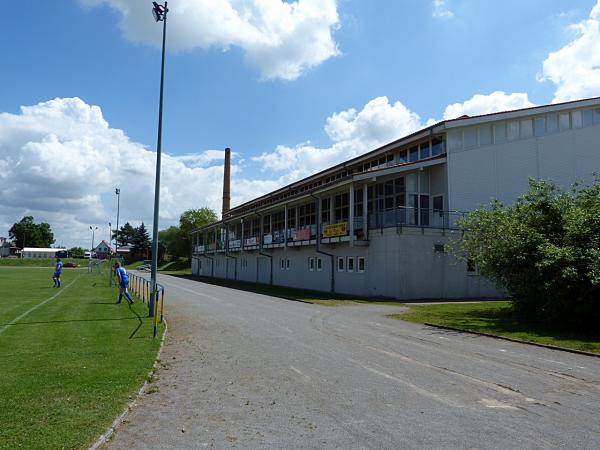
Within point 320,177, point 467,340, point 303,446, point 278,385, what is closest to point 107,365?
point 278,385

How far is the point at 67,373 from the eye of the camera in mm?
7203

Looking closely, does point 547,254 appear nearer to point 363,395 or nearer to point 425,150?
point 363,395

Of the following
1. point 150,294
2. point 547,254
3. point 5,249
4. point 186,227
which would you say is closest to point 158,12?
point 150,294

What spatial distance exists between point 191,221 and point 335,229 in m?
81.1

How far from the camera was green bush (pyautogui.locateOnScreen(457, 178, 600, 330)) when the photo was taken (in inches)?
498

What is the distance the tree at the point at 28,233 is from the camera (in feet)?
516

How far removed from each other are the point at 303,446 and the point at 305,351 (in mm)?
5182

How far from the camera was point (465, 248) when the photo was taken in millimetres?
18250

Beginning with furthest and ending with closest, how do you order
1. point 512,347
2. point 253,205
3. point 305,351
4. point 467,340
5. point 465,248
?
point 253,205
point 465,248
point 467,340
point 512,347
point 305,351

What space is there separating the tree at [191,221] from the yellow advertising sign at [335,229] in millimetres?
77955

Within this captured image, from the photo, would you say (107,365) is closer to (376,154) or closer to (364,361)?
(364,361)

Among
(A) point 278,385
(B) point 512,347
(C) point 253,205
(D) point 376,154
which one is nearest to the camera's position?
(A) point 278,385

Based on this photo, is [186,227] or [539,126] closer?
[539,126]

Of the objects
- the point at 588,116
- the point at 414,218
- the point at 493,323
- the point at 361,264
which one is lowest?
the point at 493,323
